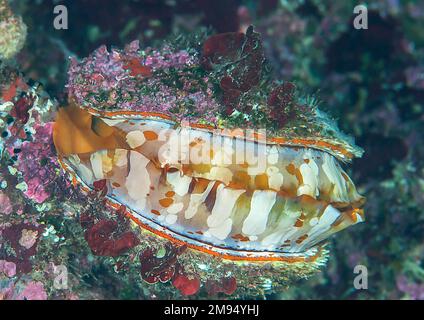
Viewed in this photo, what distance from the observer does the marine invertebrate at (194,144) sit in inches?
127

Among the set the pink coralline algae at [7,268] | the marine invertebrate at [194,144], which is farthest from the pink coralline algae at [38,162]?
the pink coralline algae at [7,268]

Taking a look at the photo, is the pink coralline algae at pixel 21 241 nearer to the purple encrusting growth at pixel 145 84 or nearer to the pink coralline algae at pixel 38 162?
the pink coralline algae at pixel 38 162

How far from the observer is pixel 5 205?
363 centimetres

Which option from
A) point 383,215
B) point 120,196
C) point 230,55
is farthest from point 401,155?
point 120,196

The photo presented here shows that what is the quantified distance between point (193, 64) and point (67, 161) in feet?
4.56

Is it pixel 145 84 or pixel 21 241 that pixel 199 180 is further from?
pixel 21 241

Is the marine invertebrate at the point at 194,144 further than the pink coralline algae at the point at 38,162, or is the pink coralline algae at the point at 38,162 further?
the pink coralline algae at the point at 38,162

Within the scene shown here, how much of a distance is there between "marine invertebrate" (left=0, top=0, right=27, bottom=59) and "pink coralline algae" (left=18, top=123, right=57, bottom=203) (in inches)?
55.2

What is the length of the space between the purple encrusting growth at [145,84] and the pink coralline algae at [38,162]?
1.78ft

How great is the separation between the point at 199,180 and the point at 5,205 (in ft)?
6.21

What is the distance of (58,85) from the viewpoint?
5.07 meters

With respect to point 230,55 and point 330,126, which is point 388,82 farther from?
point 230,55

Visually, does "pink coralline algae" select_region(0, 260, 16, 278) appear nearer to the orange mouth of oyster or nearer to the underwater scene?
the underwater scene

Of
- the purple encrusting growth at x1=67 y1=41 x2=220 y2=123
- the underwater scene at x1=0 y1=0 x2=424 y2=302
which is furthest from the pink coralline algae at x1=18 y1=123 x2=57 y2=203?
the purple encrusting growth at x1=67 y1=41 x2=220 y2=123
